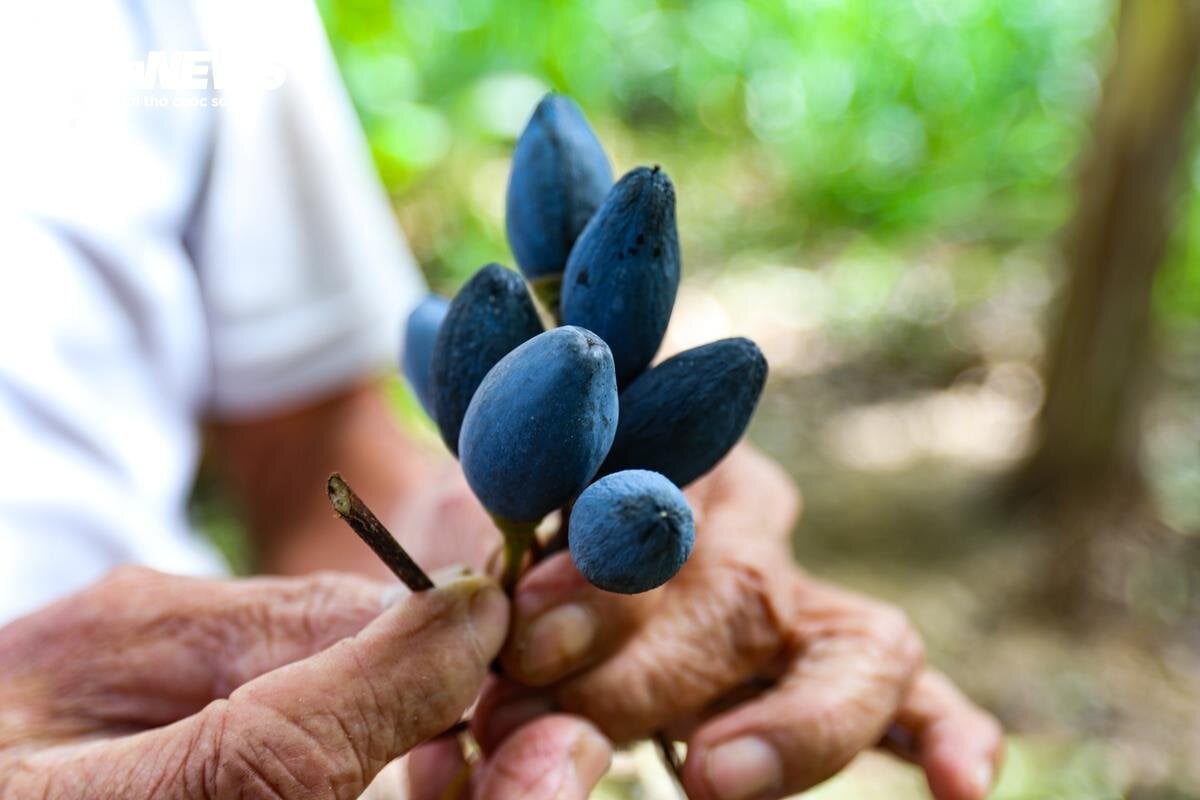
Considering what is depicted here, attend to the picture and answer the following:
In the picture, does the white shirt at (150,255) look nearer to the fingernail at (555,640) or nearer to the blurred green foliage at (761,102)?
the fingernail at (555,640)

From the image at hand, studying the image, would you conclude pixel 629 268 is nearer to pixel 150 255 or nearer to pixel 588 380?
pixel 588 380

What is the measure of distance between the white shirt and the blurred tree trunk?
2434 mm

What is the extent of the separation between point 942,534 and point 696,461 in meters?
3.14

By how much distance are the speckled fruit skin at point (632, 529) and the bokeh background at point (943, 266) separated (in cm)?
93

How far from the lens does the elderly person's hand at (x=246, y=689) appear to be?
847 millimetres

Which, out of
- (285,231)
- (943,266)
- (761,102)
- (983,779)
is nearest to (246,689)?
(983,779)

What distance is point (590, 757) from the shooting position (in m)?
1.06

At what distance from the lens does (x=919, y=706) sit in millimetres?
1348

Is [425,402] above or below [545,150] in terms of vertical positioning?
below

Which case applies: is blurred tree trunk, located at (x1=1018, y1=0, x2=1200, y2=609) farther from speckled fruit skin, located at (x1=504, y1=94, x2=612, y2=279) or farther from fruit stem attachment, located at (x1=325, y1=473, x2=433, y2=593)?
fruit stem attachment, located at (x1=325, y1=473, x2=433, y2=593)

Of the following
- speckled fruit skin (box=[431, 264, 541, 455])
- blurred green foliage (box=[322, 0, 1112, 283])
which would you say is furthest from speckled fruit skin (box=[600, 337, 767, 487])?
blurred green foliage (box=[322, 0, 1112, 283])

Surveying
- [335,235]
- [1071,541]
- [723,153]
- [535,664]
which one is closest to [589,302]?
[535,664]

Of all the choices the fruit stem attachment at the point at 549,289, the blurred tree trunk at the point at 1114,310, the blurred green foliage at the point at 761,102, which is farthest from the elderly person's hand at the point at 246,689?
the blurred green foliage at the point at 761,102

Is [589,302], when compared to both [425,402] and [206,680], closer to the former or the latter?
[425,402]
